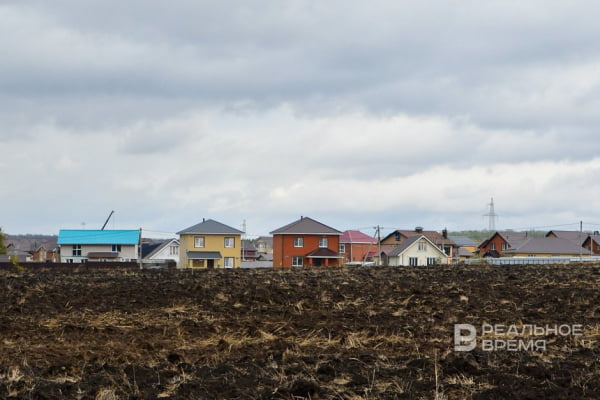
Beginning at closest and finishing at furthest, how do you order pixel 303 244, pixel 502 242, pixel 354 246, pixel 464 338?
1. pixel 464 338
2. pixel 303 244
3. pixel 354 246
4. pixel 502 242

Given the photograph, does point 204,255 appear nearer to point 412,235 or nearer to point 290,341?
point 412,235

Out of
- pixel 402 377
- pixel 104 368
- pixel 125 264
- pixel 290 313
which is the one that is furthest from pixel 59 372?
pixel 125 264

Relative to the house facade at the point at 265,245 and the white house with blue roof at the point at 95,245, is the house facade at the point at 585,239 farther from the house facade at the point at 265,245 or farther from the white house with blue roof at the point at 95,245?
the house facade at the point at 265,245

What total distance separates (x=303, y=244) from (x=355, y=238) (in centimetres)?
3176

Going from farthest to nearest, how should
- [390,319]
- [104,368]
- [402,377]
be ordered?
[390,319] → [104,368] → [402,377]

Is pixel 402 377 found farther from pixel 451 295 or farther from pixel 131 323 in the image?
pixel 451 295

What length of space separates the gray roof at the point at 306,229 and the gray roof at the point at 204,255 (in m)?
6.61

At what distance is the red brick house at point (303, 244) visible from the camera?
3034 inches

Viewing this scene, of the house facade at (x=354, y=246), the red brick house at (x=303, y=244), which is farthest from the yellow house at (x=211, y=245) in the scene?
the house facade at (x=354, y=246)

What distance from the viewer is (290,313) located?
18188 mm

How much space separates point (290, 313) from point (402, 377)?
8.95 m
